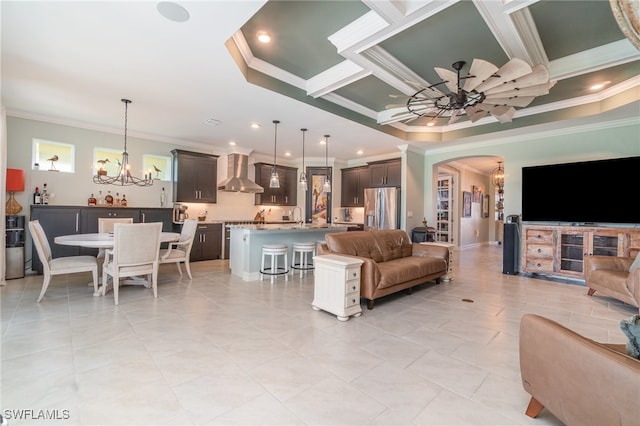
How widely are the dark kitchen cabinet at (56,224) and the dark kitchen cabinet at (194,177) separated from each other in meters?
1.79

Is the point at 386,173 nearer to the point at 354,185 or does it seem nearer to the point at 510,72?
the point at 354,185

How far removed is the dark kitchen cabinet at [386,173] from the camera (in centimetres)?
703

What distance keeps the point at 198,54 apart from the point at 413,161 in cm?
528

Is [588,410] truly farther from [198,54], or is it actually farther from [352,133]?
[352,133]

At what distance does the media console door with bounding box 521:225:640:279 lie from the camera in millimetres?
4316

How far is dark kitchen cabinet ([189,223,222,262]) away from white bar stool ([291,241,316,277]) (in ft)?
7.21

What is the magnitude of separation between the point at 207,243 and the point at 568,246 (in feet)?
22.9

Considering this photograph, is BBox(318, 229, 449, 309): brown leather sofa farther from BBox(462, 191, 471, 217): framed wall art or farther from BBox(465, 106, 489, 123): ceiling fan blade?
BBox(462, 191, 471, 217): framed wall art

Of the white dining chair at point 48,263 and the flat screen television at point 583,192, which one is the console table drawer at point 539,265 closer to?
the flat screen television at point 583,192

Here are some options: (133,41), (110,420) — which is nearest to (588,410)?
(110,420)

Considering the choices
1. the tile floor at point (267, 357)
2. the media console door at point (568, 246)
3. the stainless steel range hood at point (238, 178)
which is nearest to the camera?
the tile floor at point (267, 357)

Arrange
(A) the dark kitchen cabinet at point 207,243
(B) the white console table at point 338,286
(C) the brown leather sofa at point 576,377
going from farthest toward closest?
1. (A) the dark kitchen cabinet at point 207,243
2. (B) the white console table at point 338,286
3. (C) the brown leather sofa at point 576,377

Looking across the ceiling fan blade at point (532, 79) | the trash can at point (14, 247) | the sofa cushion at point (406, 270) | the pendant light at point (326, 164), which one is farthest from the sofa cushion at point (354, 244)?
the trash can at point (14, 247)

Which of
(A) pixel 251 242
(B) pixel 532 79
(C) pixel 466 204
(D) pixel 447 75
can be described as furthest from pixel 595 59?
(C) pixel 466 204
